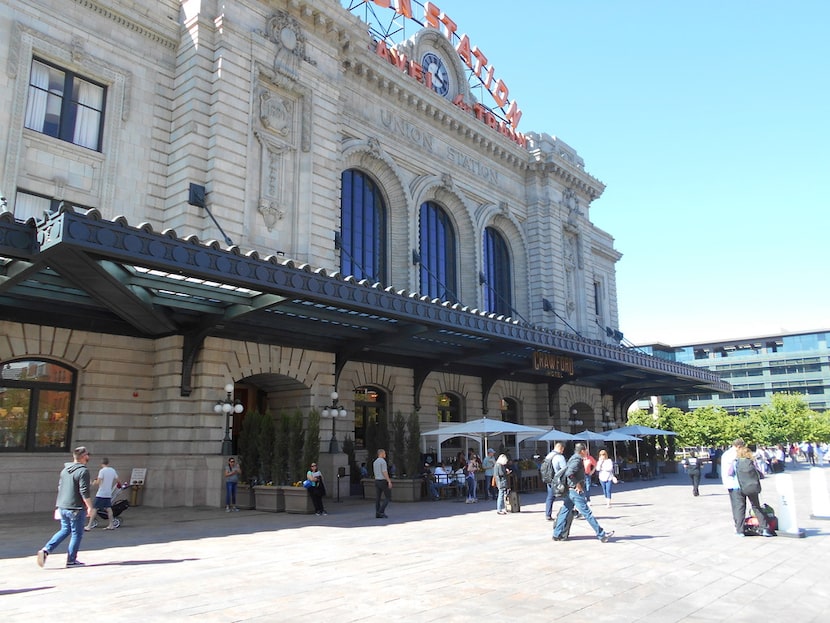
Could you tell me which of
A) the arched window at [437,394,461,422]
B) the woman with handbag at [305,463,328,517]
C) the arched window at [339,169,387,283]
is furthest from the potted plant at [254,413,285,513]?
the arched window at [437,394,461,422]

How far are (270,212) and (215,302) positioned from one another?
614 cm

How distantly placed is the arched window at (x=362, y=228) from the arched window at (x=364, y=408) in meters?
5.32

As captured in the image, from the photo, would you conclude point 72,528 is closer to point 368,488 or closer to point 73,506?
point 73,506

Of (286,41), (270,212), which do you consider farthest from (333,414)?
(286,41)

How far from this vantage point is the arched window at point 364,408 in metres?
28.8

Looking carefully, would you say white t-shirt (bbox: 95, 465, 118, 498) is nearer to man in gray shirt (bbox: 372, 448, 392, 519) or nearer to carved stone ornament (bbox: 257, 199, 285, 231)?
man in gray shirt (bbox: 372, 448, 392, 519)

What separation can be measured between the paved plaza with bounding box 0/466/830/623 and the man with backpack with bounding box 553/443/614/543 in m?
0.38

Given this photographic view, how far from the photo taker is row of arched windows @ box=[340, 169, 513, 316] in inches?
1230

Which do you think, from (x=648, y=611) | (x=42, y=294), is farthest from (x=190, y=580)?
(x=42, y=294)

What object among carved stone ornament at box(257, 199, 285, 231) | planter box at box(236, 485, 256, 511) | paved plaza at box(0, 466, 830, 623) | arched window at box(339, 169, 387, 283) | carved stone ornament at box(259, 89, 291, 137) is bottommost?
paved plaza at box(0, 466, 830, 623)

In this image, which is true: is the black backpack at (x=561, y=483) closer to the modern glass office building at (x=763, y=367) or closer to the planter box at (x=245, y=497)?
the planter box at (x=245, y=497)

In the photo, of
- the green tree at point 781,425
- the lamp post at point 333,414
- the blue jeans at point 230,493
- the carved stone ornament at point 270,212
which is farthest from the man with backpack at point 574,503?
the green tree at point 781,425

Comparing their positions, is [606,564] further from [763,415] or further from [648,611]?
[763,415]

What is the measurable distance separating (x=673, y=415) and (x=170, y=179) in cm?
6224
